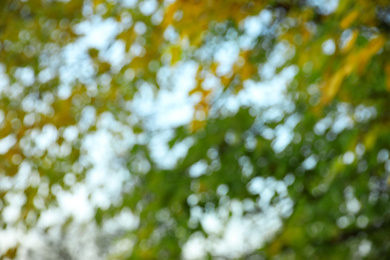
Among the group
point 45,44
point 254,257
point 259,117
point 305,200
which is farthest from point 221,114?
point 254,257

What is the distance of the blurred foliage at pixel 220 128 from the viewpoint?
244 centimetres

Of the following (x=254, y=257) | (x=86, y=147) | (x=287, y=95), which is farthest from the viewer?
(x=254, y=257)

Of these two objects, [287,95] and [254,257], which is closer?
[287,95]

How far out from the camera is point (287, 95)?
12.2ft

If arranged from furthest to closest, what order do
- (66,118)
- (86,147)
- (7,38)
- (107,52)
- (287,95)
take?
(86,147) < (287,95) < (107,52) < (7,38) < (66,118)

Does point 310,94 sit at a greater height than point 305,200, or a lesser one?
greater

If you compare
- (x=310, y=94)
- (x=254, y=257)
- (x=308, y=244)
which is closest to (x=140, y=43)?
(x=310, y=94)

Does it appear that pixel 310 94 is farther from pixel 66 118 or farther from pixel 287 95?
pixel 66 118


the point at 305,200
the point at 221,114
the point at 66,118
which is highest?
the point at 66,118

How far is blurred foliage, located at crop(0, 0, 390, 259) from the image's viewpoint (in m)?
2.44

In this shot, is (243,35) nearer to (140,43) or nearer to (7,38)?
(140,43)

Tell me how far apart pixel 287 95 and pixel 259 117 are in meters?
0.80

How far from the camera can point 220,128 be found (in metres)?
2.86

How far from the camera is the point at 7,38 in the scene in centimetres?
291
